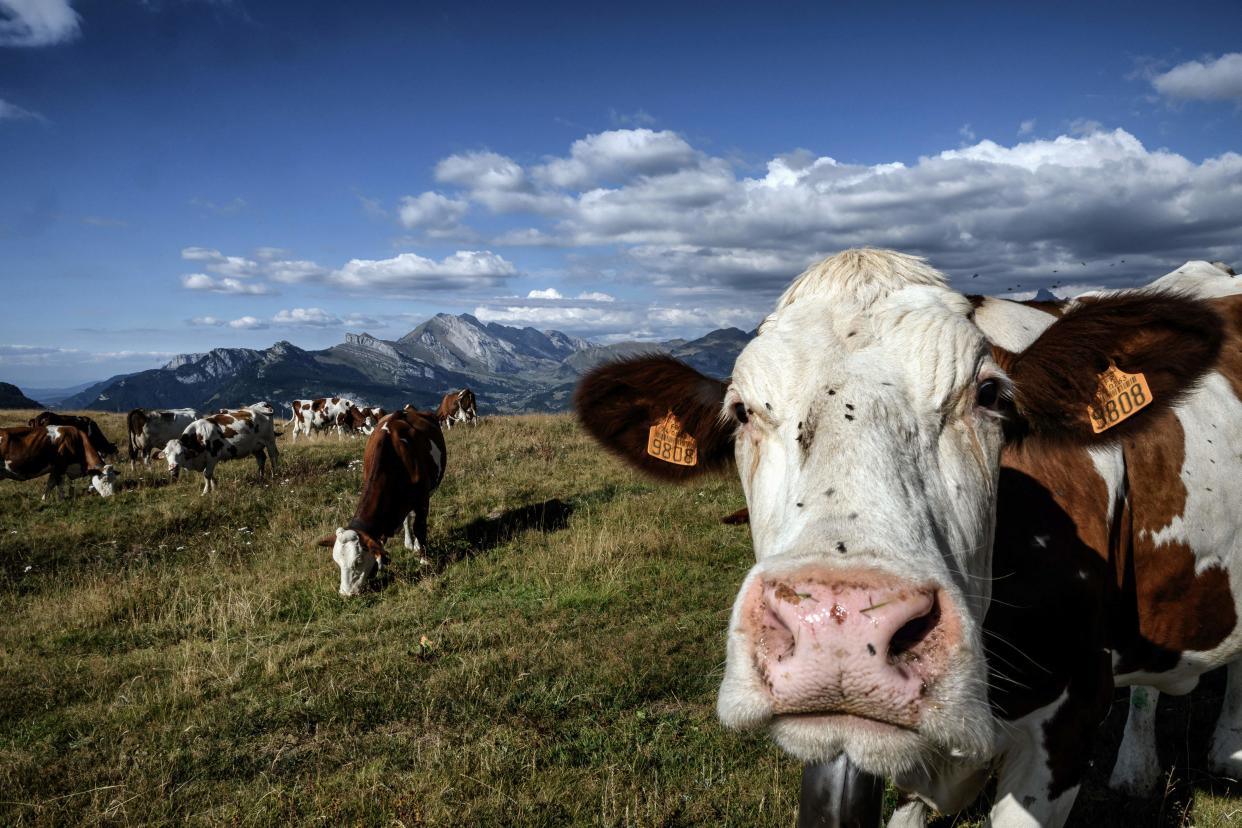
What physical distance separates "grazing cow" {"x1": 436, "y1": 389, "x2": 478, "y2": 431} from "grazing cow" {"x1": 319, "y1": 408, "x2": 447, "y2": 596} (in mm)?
17668

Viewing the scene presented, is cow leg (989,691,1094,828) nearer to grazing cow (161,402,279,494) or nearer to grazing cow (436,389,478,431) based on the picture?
grazing cow (161,402,279,494)

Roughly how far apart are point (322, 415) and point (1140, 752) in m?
35.1

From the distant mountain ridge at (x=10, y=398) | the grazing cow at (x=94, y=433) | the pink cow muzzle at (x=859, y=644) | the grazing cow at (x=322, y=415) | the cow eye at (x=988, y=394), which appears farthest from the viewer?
the distant mountain ridge at (x=10, y=398)

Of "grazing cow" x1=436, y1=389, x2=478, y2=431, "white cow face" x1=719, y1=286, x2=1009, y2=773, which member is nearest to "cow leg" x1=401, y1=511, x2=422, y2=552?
"white cow face" x1=719, y1=286, x2=1009, y2=773

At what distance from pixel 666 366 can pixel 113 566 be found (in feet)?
33.5

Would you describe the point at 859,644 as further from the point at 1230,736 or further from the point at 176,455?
the point at 176,455

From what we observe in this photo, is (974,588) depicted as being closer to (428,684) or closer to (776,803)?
(776,803)

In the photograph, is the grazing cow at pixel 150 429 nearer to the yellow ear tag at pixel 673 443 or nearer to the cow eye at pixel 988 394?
the yellow ear tag at pixel 673 443

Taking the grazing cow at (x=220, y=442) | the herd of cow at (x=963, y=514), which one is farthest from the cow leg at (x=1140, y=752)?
the grazing cow at (x=220, y=442)

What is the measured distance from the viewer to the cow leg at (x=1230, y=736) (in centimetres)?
436

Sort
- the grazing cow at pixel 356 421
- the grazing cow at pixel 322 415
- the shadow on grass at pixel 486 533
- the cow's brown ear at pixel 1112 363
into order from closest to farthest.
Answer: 1. the cow's brown ear at pixel 1112 363
2. the shadow on grass at pixel 486 533
3. the grazing cow at pixel 356 421
4. the grazing cow at pixel 322 415

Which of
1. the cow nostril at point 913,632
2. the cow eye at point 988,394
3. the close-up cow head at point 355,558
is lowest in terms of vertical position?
the close-up cow head at point 355,558

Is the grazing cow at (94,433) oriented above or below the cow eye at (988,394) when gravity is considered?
below

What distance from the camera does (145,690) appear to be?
6.04 m
